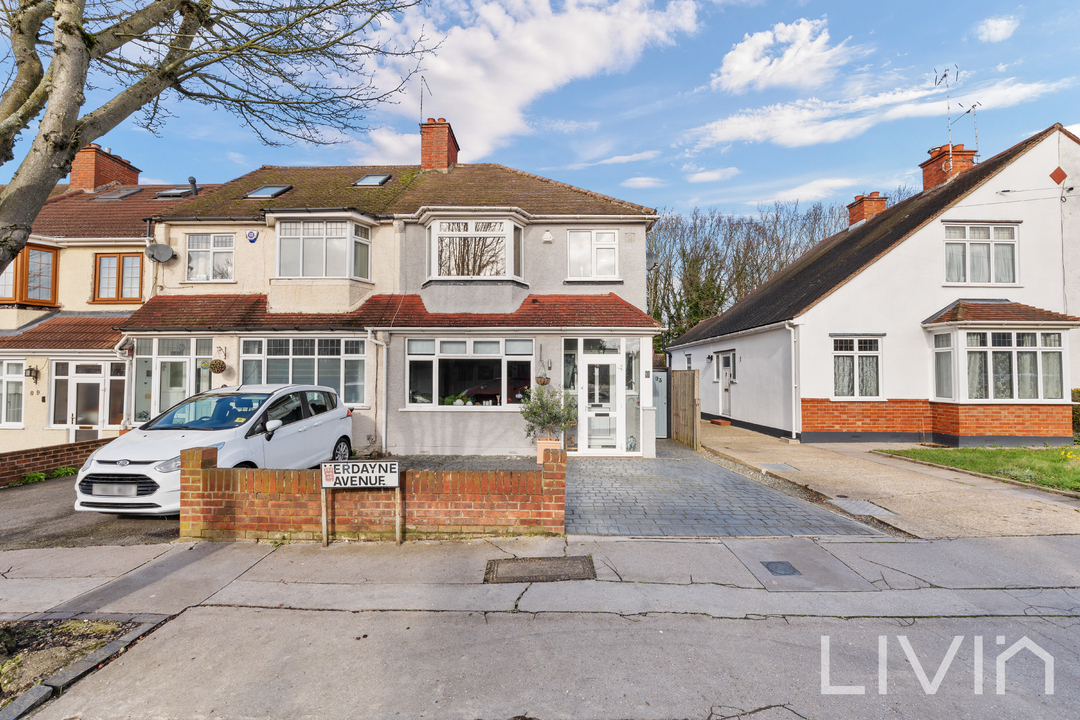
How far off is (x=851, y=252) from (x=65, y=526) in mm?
20232

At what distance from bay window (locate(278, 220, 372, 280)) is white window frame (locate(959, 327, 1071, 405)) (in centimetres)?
1543

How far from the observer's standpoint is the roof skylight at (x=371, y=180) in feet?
50.2

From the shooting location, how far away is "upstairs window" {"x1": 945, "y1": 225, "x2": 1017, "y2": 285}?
14.4 metres

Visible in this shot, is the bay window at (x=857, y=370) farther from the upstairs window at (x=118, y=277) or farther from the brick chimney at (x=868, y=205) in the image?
the upstairs window at (x=118, y=277)

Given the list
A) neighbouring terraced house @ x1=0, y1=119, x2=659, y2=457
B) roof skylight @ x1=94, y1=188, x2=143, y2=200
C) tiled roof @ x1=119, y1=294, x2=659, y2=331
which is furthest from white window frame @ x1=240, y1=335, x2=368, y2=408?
roof skylight @ x1=94, y1=188, x2=143, y2=200

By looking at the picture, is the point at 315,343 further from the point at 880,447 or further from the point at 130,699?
the point at 880,447

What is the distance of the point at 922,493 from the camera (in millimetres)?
8070

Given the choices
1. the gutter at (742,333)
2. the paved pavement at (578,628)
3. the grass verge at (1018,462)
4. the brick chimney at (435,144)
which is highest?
the brick chimney at (435,144)

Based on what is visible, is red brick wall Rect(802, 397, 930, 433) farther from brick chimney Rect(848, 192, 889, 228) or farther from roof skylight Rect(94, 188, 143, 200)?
roof skylight Rect(94, 188, 143, 200)

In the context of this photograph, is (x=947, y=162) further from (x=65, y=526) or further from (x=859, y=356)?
(x=65, y=526)

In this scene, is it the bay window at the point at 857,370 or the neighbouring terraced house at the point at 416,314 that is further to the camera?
the bay window at the point at 857,370

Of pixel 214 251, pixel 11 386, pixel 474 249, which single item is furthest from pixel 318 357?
pixel 11 386

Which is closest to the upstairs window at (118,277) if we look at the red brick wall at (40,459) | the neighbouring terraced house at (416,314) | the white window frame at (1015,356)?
the neighbouring terraced house at (416,314)

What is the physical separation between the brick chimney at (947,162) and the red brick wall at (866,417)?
9013mm
